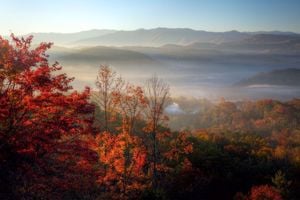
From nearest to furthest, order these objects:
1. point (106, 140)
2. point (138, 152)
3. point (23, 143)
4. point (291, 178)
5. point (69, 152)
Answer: point (23, 143) < point (69, 152) < point (106, 140) < point (138, 152) < point (291, 178)

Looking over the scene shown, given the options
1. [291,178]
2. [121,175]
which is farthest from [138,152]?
[291,178]

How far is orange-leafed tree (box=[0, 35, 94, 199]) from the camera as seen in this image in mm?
20203

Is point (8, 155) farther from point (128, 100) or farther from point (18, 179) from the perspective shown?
point (128, 100)

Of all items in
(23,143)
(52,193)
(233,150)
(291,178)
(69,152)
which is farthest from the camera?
(233,150)

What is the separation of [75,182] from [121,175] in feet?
45.4

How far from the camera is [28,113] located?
22.2 meters

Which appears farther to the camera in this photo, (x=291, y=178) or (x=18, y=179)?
(x=291, y=178)

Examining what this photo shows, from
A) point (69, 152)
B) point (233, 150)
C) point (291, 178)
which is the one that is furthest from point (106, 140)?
point (233, 150)

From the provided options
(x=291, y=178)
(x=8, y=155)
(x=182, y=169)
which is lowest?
(x=291, y=178)

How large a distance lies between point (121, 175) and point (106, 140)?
14.3 feet

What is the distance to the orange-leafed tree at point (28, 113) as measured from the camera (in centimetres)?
2020

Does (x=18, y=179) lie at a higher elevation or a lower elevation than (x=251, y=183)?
higher

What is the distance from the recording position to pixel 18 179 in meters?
21.8

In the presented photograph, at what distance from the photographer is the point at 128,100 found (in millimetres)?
39750
